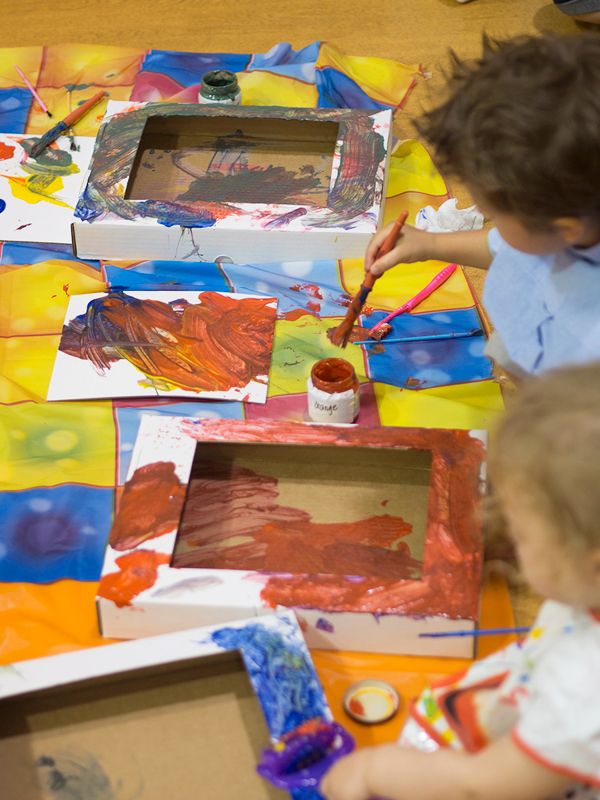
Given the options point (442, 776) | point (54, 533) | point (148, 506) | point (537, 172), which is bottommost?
point (54, 533)

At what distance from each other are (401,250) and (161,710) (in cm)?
68

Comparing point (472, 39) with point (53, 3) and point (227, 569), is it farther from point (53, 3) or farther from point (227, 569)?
point (227, 569)

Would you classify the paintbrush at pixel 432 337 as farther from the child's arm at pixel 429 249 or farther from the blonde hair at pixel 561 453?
the blonde hair at pixel 561 453

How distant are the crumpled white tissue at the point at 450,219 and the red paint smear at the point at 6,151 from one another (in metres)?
0.73

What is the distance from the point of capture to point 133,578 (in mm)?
1125

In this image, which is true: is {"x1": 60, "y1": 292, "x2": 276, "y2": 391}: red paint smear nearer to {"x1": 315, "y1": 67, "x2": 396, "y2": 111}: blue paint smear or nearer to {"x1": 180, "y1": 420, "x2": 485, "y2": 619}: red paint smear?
{"x1": 180, "y1": 420, "x2": 485, "y2": 619}: red paint smear

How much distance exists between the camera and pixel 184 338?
1513mm

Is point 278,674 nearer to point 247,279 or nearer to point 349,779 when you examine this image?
point 349,779

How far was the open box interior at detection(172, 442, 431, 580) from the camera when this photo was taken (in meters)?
1.18

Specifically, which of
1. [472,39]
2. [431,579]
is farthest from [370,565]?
[472,39]

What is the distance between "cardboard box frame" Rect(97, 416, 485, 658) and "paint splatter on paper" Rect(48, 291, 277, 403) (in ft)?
0.92

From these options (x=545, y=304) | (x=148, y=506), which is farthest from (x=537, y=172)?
(x=148, y=506)

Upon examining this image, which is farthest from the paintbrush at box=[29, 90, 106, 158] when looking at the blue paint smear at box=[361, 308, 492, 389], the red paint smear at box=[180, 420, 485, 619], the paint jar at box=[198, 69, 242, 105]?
the red paint smear at box=[180, 420, 485, 619]

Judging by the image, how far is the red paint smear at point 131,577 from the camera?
1115 mm
